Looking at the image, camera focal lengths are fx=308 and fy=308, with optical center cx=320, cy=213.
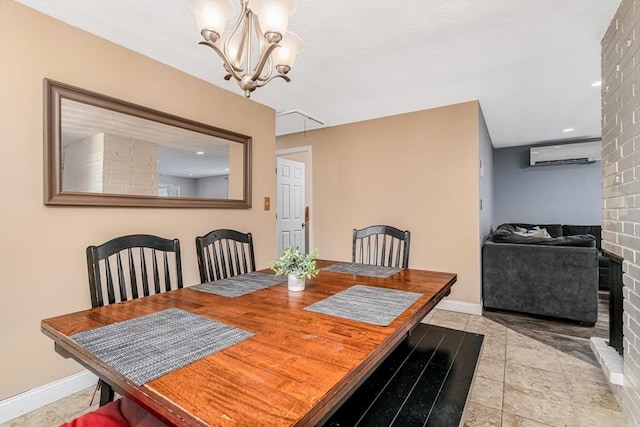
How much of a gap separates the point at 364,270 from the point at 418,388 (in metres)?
0.82

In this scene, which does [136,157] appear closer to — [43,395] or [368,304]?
[43,395]

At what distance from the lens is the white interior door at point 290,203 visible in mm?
4426

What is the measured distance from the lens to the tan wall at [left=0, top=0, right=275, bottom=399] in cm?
168

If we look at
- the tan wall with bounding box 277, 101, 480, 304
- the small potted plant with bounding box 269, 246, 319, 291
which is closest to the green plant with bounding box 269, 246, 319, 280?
the small potted plant with bounding box 269, 246, 319, 291

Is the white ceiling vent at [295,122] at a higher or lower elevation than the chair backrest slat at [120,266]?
higher

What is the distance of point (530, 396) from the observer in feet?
6.07

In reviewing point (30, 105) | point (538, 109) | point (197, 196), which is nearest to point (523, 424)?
point (197, 196)

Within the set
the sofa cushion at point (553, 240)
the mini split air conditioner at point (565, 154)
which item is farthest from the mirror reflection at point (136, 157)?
the mini split air conditioner at point (565, 154)

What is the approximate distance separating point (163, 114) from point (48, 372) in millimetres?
1839

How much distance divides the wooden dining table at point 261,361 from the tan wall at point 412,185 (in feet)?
7.26

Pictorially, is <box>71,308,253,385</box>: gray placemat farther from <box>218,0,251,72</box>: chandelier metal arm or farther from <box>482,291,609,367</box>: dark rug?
<box>482,291,609,367</box>: dark rug

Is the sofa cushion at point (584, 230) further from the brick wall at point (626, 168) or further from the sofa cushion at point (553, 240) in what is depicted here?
the brick wall at point (626, 168)

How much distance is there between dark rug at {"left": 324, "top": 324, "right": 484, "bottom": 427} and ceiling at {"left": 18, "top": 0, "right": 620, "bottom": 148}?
1921mm

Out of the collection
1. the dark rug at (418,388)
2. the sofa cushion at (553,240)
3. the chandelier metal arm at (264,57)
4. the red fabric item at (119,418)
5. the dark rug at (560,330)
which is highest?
the chandelier metal arm at (264,57)
